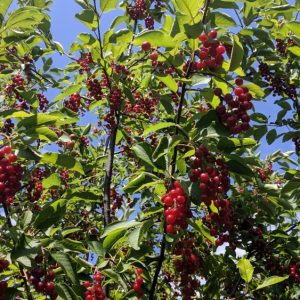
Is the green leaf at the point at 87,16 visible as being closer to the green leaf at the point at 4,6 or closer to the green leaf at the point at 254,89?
the green leaf at the point at 4,6

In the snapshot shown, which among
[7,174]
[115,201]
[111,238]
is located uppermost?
[7,174]

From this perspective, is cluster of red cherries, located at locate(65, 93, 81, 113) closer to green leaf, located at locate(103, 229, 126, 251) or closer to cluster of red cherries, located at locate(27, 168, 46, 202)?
cluster of red cherries, located at locate(27, 168, 46, 202)

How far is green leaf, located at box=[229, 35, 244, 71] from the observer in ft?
9.68

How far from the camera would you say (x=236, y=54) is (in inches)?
118

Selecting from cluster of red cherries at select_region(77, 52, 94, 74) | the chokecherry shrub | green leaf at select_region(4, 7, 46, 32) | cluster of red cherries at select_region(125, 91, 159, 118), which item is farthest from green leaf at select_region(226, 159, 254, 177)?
cluster of red cherries at select_region(77, 52, 94, 74)

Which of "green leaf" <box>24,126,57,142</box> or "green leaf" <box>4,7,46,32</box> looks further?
"green leaf" <box>4,7,46,32</box>

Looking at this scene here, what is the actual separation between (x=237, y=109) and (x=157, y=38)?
79 centimetres

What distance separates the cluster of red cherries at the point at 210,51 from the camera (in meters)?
3.02

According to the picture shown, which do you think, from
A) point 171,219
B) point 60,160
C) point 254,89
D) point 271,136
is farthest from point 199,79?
point 271,136

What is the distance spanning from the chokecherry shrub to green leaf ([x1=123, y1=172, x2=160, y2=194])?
0.01 m

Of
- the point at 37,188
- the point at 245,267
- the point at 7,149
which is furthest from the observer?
the point at 37,188

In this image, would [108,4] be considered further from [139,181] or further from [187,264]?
[187,264]

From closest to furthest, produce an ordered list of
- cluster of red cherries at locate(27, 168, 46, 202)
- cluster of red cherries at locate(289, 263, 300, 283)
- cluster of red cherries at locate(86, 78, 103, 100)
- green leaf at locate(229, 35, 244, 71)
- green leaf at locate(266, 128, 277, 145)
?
green leaf at locate(229, 35, 244, 71) < cluster of red cherries at locate(27, 168, 46, 202) < cluster of red cherries at locate(289, 263, 300, 283) < cluster of red cherries at locate(86, 78, 103, 100) < green leaf at locate(266, 128, 277, 145)

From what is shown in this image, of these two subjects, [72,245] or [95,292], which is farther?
[72,245]
